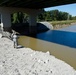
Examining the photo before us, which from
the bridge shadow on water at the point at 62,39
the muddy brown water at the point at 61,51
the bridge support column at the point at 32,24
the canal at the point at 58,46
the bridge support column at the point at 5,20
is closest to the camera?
the muddy brown water at the point at 61,51

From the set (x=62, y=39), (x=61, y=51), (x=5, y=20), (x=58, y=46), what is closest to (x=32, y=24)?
(x=5, y=20)

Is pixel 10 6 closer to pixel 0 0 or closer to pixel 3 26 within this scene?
pixel 3 26

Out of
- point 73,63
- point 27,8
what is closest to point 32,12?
point 27,8

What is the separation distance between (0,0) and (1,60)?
64.6ft

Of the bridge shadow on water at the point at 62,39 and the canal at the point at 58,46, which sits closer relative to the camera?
the canal at the point at 58,46

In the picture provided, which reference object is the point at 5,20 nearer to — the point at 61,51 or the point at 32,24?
the point at 32,24

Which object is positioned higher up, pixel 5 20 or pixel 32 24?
pixel 5 20

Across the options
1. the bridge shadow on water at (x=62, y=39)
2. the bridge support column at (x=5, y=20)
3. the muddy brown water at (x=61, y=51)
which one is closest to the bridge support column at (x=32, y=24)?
the bridge support column at (x=5, y=20)

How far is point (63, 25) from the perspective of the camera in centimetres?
6269

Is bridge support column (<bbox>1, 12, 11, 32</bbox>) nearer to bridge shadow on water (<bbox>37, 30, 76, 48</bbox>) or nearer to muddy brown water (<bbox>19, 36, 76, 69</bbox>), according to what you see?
bridge shadow on water (<bbox>37, 30, 76, 48</bbox>)

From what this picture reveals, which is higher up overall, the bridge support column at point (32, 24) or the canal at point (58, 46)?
the bridge support column at point (32, 24)

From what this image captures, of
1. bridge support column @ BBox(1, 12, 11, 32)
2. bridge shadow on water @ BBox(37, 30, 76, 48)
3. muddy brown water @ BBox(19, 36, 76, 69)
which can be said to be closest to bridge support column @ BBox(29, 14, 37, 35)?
bridge support column @ BBox(1, 12, 11, 32)

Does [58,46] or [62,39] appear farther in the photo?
[62,39]

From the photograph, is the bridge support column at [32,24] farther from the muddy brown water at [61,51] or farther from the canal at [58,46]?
the muddy brown water at [61,51]
